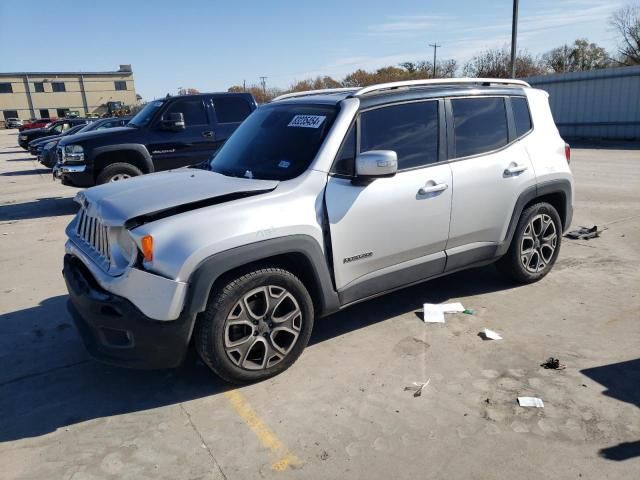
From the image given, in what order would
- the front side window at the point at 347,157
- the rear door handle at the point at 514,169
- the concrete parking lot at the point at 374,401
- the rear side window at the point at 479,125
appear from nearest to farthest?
the concrete parking lot at the point at 374,401
the front side window at the point at 347,157
the rear side window at the point at 479,125
the rear door handle at the point at 514,169

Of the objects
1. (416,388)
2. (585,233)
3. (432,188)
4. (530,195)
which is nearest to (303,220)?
(432,188)

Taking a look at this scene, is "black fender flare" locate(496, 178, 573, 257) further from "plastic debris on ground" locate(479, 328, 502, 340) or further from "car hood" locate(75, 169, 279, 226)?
"car hood" locate(75, 169, 279, 226)

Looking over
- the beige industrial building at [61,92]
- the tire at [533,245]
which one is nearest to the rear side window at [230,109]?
the tire at [533,245]

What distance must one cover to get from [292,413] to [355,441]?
0.47m

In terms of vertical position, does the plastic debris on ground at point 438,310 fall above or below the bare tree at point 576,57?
below

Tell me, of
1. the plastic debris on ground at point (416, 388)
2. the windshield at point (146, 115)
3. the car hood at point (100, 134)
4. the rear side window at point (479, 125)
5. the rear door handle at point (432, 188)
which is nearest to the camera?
the plastic debris on ground at point (416, 388)

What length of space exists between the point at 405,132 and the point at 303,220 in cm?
122

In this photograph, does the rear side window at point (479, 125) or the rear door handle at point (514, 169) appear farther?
the rear door handle at point (514, 169)

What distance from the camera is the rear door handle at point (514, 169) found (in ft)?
14.9

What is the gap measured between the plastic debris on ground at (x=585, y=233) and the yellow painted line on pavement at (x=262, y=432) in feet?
17.3

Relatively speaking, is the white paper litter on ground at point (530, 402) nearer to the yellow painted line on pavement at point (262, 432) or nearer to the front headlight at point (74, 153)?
the yellow painted line on pavement at point (262, 432)

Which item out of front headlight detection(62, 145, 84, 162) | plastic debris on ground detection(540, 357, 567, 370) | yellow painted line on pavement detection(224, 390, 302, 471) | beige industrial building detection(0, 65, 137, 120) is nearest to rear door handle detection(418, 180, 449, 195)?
plastic debris on ground detection(540, 357, 567, 370)

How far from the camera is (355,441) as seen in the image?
9.48ft

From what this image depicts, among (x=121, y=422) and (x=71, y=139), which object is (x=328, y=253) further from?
(x=71, y=139)
